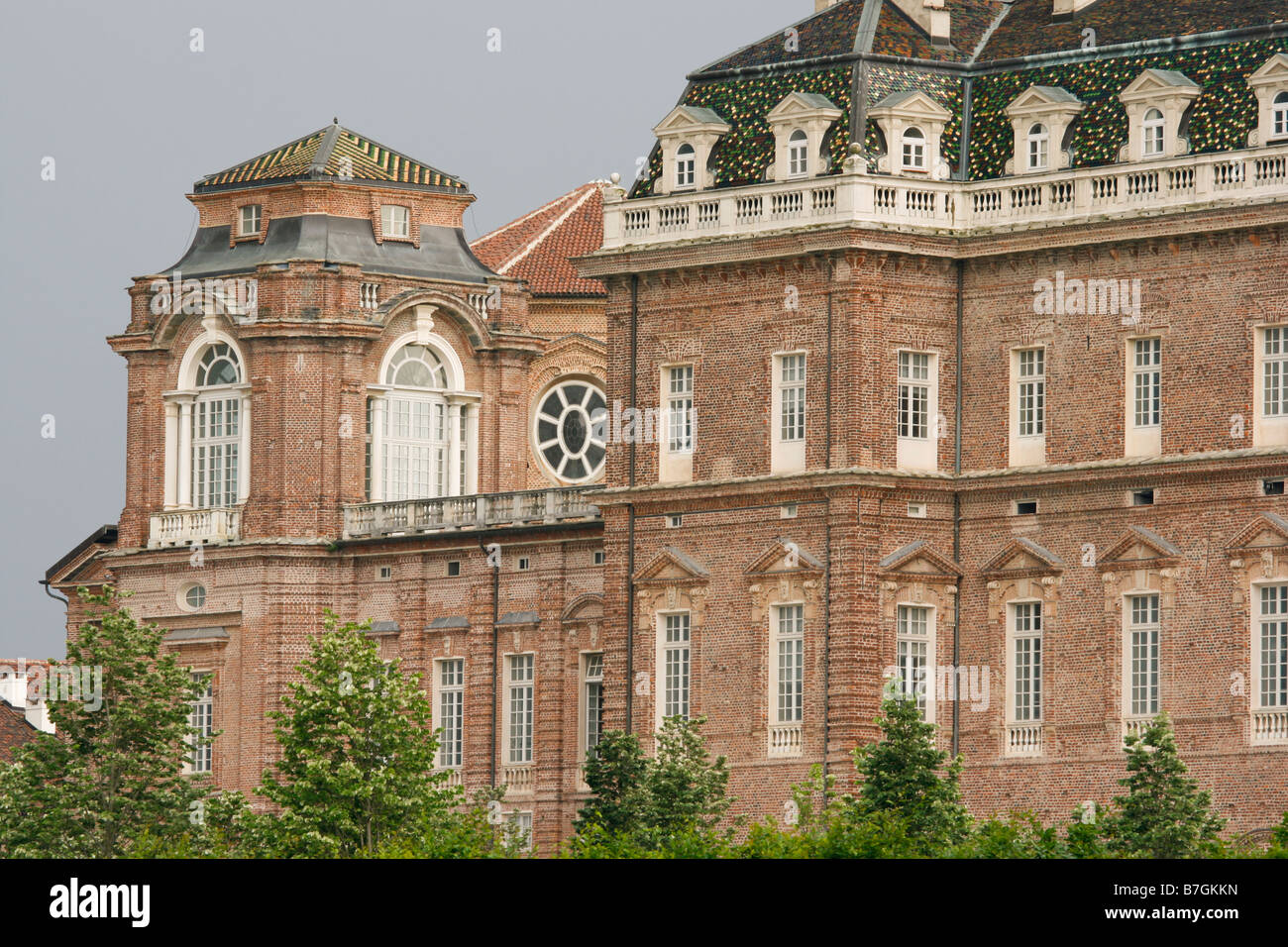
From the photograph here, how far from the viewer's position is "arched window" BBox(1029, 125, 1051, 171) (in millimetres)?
89500

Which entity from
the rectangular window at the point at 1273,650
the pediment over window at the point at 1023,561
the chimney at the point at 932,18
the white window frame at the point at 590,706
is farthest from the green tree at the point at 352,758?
the chimney at the point at 932,18

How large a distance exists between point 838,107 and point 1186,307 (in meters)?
9.59

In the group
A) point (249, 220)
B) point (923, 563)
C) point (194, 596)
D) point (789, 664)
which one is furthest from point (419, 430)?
point (923, 563)

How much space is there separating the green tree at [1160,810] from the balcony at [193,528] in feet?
106

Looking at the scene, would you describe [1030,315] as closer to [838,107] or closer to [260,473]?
[838,107]

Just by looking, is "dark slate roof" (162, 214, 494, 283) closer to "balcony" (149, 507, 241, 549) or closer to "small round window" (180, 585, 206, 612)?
"balcony" (149, 507, 241, 549)

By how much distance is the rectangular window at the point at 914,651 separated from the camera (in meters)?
89.3

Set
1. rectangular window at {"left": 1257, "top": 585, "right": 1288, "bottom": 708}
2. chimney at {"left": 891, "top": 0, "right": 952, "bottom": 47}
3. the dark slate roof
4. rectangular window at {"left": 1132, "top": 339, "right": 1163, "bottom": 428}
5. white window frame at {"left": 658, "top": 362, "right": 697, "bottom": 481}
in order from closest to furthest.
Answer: rectangular window at {"left": 1257, "top": 585, "right": 1288, "bottom": 708} < rectangular window at {"left": 1132, "top": 339, "right": 1163, "bottom": 428} < white window frame at {"left": 658, "top": 362, "right": 697, "bottom": 481} < chimney at {"left": 891, "top": 0, "right": 952, "bottom": 47} < the dark slate roof

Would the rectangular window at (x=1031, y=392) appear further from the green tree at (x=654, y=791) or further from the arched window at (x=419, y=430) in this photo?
the arched window at (x=419, y=430)

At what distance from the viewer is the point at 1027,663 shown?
88312 mm

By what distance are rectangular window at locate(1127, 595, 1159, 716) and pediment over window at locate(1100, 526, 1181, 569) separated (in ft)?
2.45

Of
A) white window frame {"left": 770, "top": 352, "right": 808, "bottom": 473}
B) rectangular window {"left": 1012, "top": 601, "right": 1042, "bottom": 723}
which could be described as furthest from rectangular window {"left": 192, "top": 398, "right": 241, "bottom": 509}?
rectangular window {"left": 1012, "top": 601, "right": 1042, "bottom": 723}
